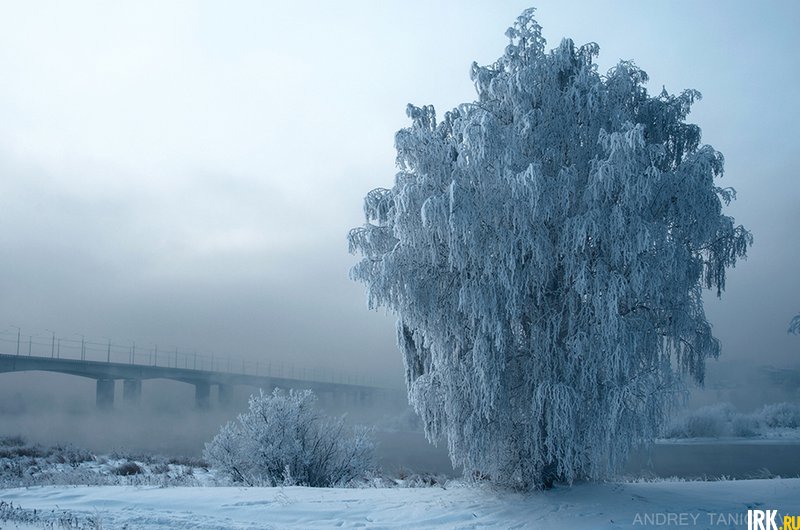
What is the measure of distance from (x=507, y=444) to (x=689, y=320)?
4277 mm

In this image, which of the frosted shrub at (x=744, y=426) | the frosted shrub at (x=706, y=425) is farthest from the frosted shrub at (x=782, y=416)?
the frosted shrub at (x=706, y=425)

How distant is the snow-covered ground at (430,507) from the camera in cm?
1088

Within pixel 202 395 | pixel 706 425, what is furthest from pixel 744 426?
pixel 202 395

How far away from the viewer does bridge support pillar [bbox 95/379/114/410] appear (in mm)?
63750

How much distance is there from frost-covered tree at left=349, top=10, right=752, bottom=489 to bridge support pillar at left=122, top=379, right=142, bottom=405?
61.2 m

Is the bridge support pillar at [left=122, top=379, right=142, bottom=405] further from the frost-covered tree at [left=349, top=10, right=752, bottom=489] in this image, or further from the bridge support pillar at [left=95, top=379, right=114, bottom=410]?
the frost-covered tree at [left=349, top=10, right=752, bottom=489]

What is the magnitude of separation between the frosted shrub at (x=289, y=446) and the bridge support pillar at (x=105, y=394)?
4917cm

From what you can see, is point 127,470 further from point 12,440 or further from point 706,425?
point 706,425

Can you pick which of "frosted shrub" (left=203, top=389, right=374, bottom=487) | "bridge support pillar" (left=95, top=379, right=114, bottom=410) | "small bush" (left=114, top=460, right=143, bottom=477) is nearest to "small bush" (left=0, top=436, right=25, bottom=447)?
"small bush" (left=114, top=460, right=143, bottom=477)

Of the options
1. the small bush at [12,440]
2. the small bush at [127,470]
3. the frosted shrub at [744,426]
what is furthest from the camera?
the frosted shrub at [744,426]

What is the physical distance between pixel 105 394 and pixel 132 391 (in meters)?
3.73

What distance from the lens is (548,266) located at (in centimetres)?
1252

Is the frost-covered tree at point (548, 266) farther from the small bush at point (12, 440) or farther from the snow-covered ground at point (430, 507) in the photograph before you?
the small bush at point (12, 440)

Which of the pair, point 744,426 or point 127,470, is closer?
point 127,470
